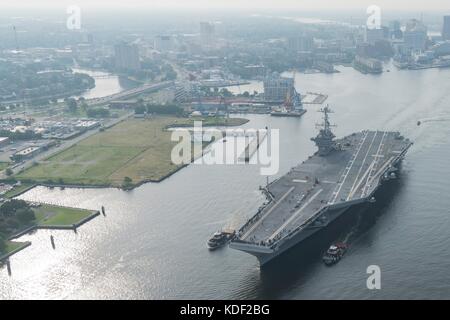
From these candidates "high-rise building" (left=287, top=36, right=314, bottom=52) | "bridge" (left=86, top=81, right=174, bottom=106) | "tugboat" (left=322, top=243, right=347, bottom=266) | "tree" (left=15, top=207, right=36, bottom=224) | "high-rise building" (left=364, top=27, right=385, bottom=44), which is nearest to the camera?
"tugboat" (left=322, top=243, right=347, bottom=266)

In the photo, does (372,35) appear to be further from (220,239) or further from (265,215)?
(220,239)

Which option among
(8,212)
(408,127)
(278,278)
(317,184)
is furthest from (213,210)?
(408,127)

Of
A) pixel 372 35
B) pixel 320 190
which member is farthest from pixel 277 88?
pixel 372 35

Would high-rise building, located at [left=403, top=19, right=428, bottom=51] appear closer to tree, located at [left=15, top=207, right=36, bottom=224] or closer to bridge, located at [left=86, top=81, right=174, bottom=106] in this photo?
bridge, located at [left=86, top=81, right=174, bottom=106]

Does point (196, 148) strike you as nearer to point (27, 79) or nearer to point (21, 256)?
point (21, 256)

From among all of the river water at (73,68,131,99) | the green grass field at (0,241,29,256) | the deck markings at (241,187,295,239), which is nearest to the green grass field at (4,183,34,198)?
the green grass field at (0,241,29,256)
